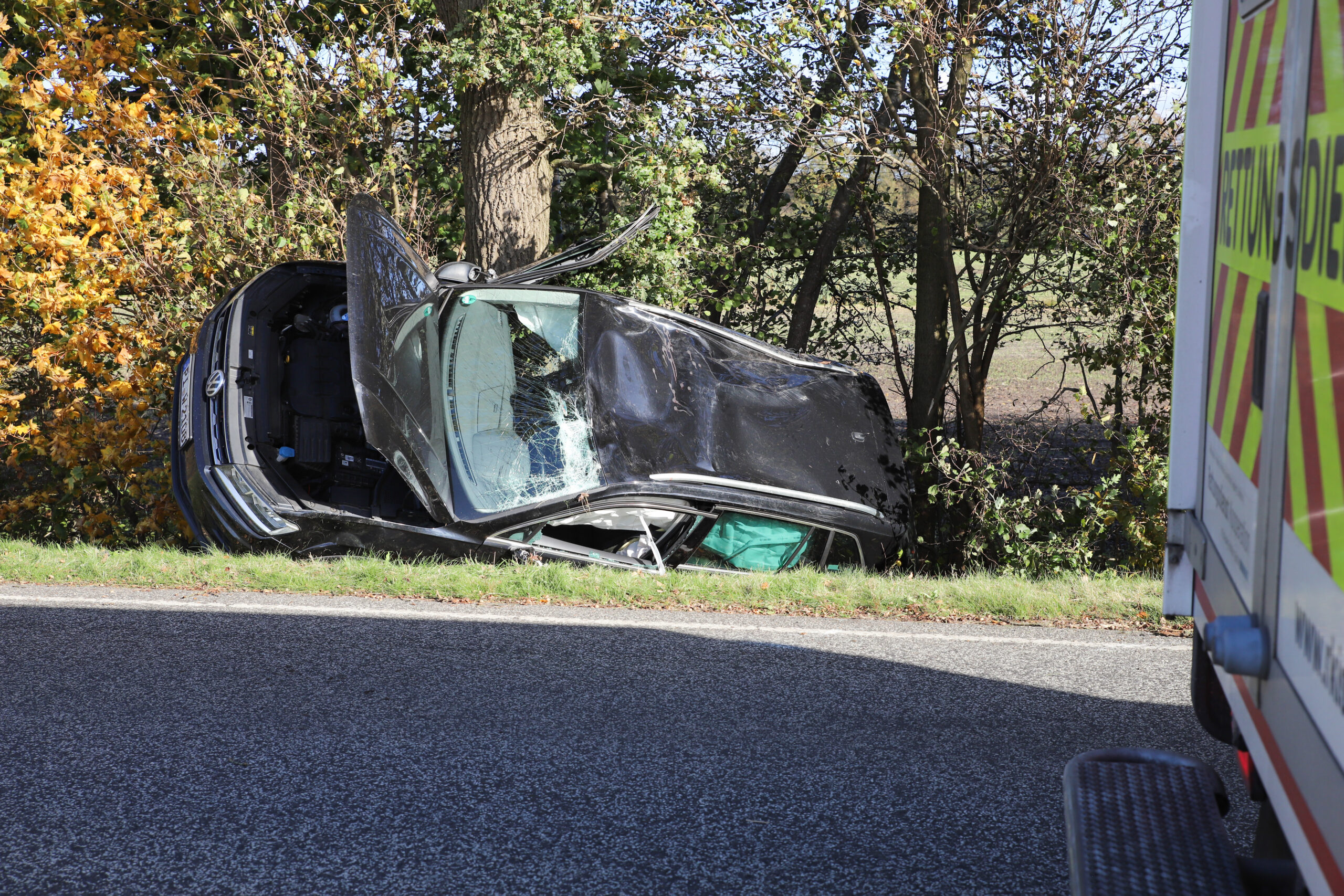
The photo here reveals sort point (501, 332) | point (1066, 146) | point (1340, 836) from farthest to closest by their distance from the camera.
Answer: point (1066, 146) < point (501, 332) < point (1340, 836)

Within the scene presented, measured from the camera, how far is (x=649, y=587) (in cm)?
583

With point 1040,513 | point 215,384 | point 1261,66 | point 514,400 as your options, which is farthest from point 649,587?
point 1040,513

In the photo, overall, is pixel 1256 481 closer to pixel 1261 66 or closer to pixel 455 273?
pixel 1261 66

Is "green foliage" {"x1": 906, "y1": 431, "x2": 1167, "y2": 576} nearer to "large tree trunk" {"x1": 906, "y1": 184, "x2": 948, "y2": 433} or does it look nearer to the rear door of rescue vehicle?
"large tree trunk" {"x1": 906, "y1": 184, "x2": 948, "y2": 433}

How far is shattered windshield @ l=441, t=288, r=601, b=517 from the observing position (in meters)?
6.07

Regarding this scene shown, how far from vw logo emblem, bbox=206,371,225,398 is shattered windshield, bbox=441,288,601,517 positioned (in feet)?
4.87

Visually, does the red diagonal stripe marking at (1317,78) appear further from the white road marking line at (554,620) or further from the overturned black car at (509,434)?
the overturned black car at (509,434)

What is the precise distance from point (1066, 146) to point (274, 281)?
20.2 feet

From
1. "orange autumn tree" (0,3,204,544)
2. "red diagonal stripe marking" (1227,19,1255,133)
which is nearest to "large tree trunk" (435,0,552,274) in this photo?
"orange autumn tree" (0,3,204,544)

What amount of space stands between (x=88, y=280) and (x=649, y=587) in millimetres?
6539

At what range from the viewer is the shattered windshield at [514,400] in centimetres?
607

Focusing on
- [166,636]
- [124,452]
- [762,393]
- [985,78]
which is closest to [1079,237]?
[985,78]

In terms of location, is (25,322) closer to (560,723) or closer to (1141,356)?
(560,723)

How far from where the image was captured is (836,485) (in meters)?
6.80
